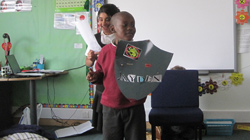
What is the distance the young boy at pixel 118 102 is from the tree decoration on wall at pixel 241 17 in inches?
71.8

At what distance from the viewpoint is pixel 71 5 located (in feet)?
9.61

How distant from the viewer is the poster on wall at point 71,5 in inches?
114

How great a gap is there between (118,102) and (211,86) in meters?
1.83

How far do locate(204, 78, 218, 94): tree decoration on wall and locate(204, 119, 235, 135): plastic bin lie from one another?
13.0 inches

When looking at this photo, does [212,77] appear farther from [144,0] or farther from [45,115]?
[45,115]

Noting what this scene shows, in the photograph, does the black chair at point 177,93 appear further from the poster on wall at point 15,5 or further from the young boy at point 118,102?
the poster on wall at point 15,5

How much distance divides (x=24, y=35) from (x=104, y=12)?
199cm

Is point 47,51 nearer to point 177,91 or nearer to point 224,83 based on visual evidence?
point 177,91

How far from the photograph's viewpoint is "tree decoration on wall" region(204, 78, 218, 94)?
269 centimetres

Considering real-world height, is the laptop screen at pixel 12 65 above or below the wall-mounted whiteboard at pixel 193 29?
below

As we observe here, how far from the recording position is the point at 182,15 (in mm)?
2689

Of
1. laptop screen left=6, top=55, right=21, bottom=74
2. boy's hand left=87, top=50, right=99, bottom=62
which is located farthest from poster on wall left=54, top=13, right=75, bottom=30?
boy's hand left=87, top=50, right=99, bottom=62

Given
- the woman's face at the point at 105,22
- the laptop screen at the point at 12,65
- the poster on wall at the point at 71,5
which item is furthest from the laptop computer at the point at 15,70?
the woman's face at the point at 105,22

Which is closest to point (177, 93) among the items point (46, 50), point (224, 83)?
point (224, 83)
